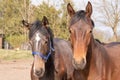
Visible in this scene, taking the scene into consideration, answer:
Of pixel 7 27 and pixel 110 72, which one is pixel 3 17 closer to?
pixel 7 27

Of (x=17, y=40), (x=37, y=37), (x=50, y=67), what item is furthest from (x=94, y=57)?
(x=17, y=40)

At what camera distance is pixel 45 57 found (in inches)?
212

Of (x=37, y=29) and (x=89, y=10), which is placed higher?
(x=89, y=10)

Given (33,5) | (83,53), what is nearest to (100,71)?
(83,53)

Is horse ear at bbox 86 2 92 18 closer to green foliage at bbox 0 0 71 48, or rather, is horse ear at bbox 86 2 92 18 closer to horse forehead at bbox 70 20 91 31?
horse forehead at bbox 70 20 91 31

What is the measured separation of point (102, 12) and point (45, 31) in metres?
32.1

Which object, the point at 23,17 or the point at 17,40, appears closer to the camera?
the point at 17,40

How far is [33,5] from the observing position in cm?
3972

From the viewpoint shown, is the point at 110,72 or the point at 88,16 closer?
the point at 88,16

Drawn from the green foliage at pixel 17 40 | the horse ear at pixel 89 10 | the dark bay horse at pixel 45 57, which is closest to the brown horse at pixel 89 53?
the horse ear at pixel 89 10

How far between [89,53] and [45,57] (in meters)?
1.00

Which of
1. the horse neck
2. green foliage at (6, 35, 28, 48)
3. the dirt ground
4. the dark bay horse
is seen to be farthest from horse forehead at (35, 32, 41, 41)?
green foliage at (6, 35, 28, 48)

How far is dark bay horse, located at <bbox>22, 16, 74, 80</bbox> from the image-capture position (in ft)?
17.0

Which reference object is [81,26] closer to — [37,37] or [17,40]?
[37,37]
